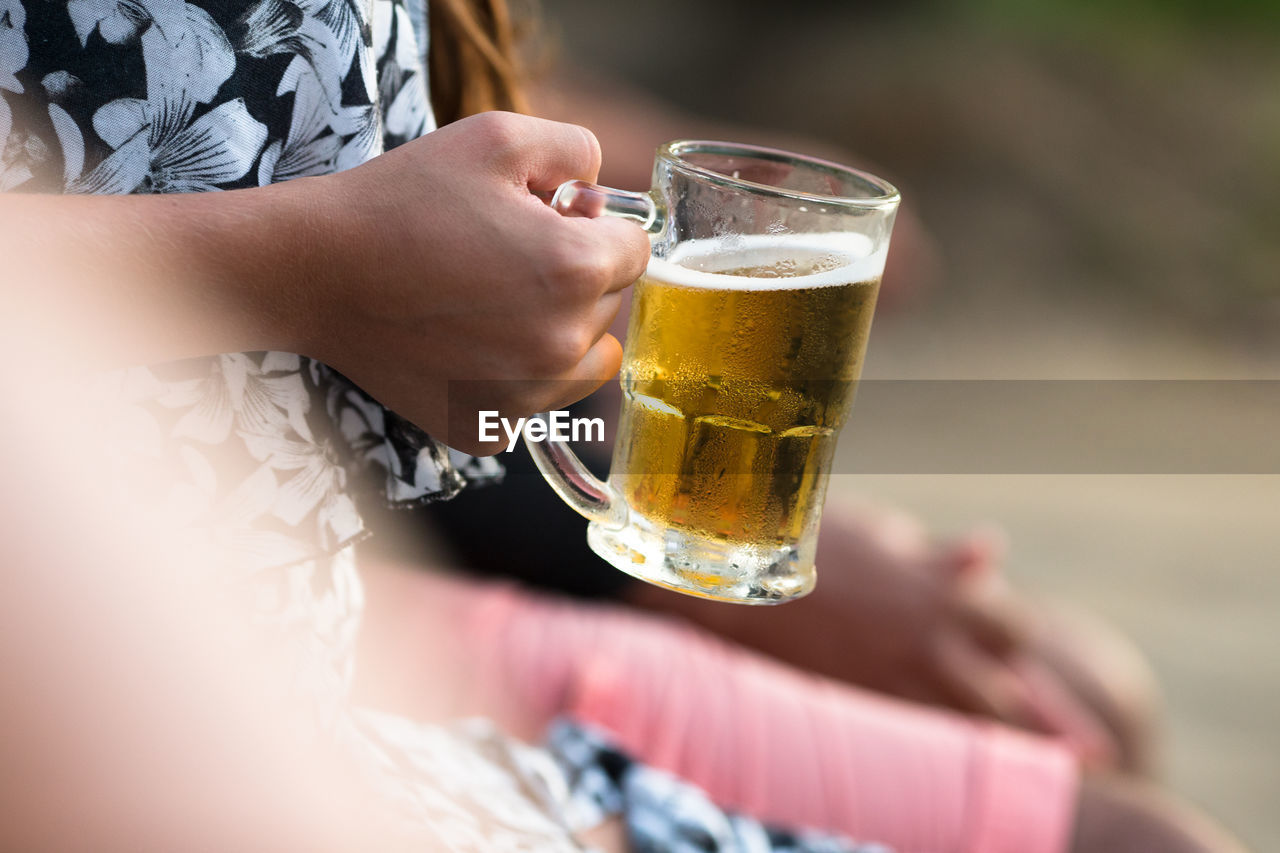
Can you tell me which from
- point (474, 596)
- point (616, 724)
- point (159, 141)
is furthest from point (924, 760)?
point (159, 141)

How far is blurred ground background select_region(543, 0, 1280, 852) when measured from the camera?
5273 mm

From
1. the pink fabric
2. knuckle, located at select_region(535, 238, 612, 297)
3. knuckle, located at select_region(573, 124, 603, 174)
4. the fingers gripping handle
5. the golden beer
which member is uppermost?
knuckle, located at select_region(573, 124, 603, 174)

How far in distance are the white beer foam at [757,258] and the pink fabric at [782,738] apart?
1.00 m

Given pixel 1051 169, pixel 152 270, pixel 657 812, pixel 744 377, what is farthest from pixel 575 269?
pixel 1051 169

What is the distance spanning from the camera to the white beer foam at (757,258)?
0.86 meters

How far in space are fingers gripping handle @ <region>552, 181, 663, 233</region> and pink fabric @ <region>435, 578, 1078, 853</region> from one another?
1030mm

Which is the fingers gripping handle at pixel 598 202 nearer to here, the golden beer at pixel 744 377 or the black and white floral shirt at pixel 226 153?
the golden beer at pixel 744 377

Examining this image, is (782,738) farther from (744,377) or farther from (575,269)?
(575,269)

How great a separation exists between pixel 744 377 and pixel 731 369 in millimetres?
11

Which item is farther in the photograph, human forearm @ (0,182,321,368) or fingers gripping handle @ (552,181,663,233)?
fingers gripping handle @ (552,181,663,233)

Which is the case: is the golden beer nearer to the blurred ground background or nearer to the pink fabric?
the pink fabric

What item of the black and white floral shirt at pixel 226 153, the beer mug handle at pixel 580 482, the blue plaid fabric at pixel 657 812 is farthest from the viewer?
the blue plaid fabric at pixel 657 812

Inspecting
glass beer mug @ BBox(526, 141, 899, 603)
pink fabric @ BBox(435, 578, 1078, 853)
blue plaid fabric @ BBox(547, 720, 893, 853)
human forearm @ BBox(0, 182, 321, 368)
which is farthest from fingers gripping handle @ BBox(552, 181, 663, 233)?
pink fabric @ BBox(435, 578, 1078, 853)

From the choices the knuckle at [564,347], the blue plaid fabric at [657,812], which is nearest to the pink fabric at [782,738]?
the blue plaid fabric at [657,812]
